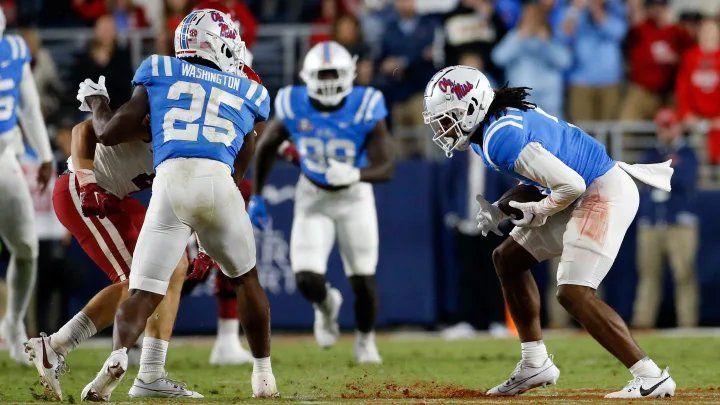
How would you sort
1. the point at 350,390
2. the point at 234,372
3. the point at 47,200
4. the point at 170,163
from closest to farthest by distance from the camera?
the point at 170,163 → the point at 350,390 → the point at 234,372 → the point at 47,200

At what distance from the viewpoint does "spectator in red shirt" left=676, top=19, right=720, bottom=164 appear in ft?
41.2

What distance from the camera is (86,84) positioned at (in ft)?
21.3

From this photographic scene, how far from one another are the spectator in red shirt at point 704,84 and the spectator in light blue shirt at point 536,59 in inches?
44.1

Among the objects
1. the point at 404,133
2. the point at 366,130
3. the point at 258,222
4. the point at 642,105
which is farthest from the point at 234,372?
the point at 642,105

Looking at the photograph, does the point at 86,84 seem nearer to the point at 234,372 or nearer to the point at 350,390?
the point at 350,390

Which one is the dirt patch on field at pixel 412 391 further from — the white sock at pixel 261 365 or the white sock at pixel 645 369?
the white sock at pixel 645 369

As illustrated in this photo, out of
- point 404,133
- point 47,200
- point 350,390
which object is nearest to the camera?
point 350,390

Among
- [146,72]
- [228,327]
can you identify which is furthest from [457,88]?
[228,327]

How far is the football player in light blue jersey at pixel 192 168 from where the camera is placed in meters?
6.12

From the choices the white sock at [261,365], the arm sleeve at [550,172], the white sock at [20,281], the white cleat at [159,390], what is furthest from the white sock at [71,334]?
the white sock at [20,281]

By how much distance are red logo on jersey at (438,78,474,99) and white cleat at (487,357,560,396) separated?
1.40 m

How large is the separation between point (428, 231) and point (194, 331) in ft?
7.28

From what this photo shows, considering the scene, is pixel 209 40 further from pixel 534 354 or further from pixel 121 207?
pixel 534 354

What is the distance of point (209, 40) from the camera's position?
6336 mm
